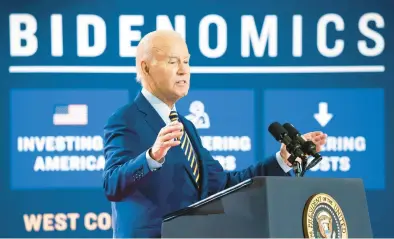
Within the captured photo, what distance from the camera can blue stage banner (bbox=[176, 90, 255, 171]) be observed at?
15.8ft

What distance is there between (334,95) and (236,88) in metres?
0.68

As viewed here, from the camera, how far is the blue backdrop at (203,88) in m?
4.79

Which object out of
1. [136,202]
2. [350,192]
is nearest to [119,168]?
[136,202]

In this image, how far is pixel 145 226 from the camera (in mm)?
2510

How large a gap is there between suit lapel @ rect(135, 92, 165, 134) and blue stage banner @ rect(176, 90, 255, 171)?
6.97 feet

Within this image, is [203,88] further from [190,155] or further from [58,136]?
[190,155]

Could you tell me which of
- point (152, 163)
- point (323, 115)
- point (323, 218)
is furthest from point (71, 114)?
point (323, 218)

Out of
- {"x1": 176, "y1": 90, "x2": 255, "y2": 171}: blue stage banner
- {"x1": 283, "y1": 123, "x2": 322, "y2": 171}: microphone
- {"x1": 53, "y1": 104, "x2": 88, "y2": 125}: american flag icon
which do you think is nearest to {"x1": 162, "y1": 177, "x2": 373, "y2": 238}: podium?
{"x1": 283, "y1": 123, "x2": 322, "y2": 171}: microphone

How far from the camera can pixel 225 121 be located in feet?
15.9

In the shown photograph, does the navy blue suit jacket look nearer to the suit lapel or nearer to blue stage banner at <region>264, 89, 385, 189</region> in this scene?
the suit lapel

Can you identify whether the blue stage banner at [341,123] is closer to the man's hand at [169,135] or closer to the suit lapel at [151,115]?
the suit lapel at [151,115]

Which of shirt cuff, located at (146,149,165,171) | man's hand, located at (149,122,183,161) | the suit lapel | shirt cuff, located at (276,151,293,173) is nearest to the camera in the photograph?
man's hand, located at (149,122,183,161)

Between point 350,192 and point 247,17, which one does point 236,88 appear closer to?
point 247,17

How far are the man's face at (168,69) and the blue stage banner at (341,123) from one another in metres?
2.23
